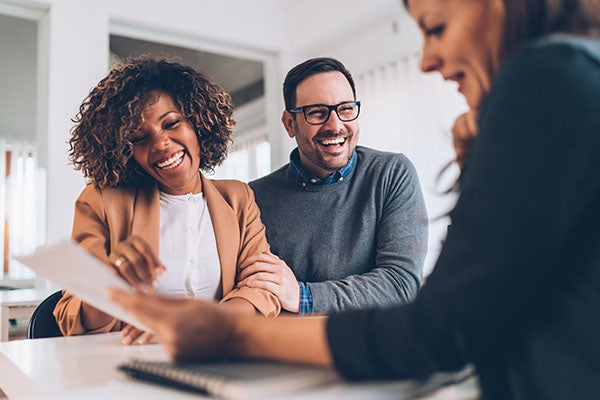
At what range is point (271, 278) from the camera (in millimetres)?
1425

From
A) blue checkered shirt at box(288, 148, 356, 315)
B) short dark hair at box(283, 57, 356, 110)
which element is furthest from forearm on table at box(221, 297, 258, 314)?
short dark hair at box(283, 57, 356, 110)

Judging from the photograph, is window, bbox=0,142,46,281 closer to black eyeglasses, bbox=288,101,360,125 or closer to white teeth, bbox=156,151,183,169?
black eyeglasses, bbox=288,101,360,125

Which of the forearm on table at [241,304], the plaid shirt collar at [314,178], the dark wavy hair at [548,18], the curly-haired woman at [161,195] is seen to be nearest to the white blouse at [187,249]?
the curly-haired woman at [161,195]

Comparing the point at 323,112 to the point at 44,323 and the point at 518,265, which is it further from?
the point at 518,265

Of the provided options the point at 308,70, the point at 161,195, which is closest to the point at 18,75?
the point at 308,70

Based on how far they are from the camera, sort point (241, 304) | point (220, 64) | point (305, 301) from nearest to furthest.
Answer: point (241, 304) → point (305, 301) → point (220, 64)

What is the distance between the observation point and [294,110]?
2.06 meters

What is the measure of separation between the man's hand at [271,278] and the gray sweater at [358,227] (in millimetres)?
221

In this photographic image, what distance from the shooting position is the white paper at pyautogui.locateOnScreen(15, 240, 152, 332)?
698 millimetres

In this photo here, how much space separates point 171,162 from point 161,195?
11cm

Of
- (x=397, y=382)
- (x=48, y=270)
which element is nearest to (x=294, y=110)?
(x=48, y=270)

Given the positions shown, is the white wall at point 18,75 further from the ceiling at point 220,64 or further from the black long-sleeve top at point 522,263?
the black long-sleeve top at point 522,263

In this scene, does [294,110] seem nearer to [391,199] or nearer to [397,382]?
[391,199]

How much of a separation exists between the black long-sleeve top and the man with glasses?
1022mm
